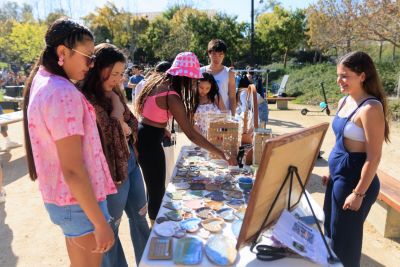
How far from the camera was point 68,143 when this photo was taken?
1123mm

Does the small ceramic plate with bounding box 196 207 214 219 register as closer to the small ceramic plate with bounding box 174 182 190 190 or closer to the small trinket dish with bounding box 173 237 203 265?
the small trinket dish with bounding box 173 237 203 265

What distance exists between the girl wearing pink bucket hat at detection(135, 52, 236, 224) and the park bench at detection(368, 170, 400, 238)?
1.46 m

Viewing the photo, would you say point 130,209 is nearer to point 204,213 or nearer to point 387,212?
point 204,213

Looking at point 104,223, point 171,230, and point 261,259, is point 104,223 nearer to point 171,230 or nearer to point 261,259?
point 171,230

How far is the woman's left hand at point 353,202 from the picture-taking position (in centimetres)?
176

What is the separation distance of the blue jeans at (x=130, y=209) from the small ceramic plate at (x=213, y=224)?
20.7 inches

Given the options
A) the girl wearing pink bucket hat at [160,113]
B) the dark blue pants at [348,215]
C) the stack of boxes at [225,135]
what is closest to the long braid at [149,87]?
the girl wearing pink bucket hat at [160,113]

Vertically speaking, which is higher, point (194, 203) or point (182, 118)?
point (182, 118)

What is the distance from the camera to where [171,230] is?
4.89 feet

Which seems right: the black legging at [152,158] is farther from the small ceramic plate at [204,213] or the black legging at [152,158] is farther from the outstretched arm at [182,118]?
the small ceramic plate at [204,213]

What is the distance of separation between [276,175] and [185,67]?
1.18 m

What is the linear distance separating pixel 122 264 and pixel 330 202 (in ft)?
4.34

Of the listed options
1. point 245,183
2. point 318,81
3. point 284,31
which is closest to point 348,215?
point 245,183

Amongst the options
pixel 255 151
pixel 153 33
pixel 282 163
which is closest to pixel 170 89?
pixel 255 151
